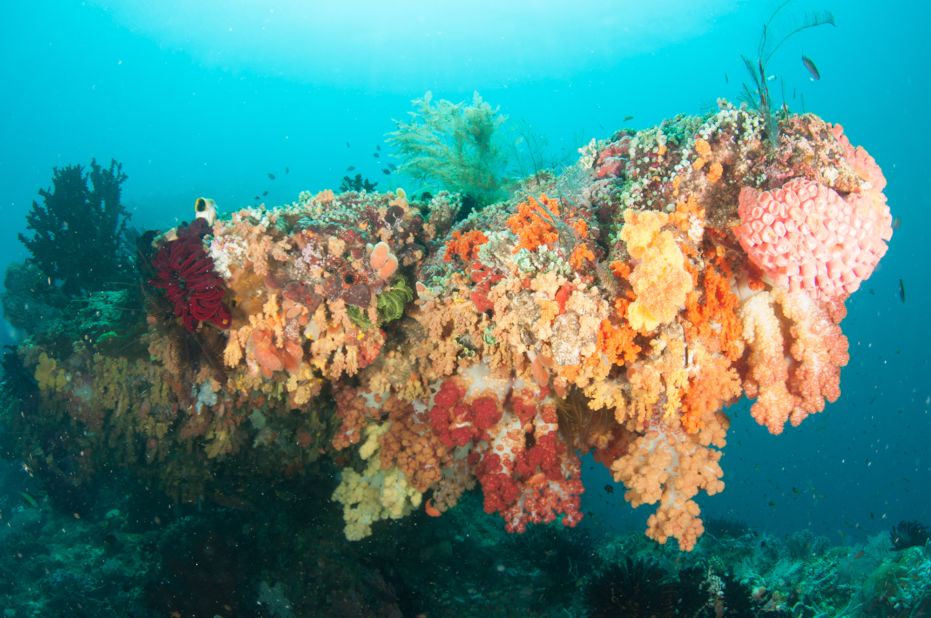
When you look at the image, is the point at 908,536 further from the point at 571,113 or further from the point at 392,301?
the point at 571,113

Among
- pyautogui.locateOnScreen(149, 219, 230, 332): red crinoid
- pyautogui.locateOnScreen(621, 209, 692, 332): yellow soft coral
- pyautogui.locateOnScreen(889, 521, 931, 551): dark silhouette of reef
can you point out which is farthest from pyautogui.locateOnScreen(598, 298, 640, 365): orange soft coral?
pyautogui.locateOnScreen(889, 521, 931, 551): dark silhouette of reef

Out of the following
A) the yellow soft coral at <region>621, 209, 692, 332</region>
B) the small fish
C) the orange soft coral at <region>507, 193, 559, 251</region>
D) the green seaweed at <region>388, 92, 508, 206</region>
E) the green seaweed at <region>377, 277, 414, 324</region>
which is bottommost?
the yellow soft coral at <region>621, 209, 692, 332</region>

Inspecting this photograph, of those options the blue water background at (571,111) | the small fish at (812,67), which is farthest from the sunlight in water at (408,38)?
the small fish at (812,67)

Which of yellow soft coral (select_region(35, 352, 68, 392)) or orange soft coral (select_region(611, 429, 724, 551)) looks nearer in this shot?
orange soft coral (select_region(611, 429, 724, 551))

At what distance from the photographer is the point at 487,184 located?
322 inches

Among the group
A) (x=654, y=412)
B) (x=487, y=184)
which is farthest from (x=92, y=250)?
Result: (x=654, y=412)

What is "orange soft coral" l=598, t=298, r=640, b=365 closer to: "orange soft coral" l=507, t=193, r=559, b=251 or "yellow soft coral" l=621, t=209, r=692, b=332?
"yellow soft coral" l=621, t=209, r=692, b=332

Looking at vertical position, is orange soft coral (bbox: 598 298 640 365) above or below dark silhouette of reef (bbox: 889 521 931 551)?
above

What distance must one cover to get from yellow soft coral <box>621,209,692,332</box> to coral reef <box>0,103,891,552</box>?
0.02 metres

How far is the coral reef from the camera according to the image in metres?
3.79

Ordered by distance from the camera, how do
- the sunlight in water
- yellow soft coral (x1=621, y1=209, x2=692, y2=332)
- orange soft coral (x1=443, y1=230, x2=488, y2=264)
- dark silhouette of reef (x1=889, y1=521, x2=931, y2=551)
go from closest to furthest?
yellow soft coral (x1=621, y1=209, x2=692, y2=332)
orange soft coral (x1=443, y1=230, x2=488, y2=264)
dark silhouette of reef (x1=889, y1=521, x2=931, y2=551)
the sunlight in water

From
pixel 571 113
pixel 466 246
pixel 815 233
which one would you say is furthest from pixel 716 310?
pixel 571 113

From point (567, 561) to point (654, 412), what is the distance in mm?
6318

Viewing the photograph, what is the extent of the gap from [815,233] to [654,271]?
1105 millimetres
